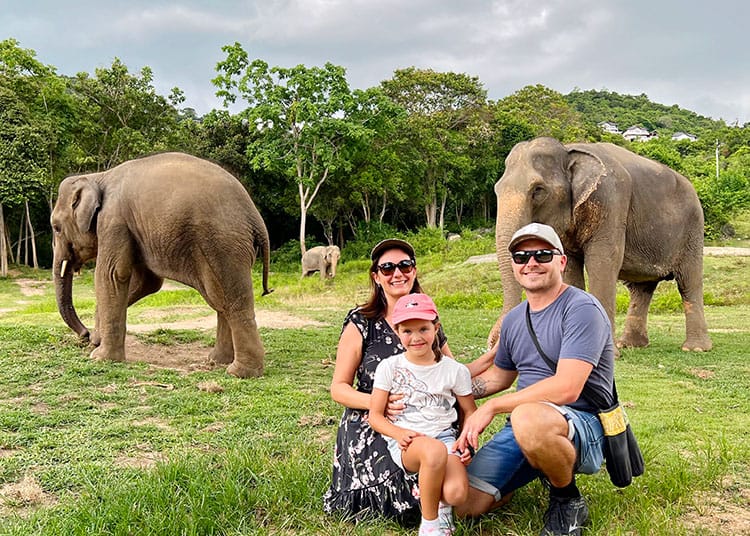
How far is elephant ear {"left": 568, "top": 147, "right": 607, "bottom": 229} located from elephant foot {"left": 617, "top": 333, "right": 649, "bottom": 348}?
9.01ft

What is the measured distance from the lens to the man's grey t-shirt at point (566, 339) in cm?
267

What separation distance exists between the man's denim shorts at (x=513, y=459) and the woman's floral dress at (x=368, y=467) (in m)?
0.31

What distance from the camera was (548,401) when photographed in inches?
105

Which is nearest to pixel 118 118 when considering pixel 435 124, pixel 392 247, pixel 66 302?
pixel 435 124

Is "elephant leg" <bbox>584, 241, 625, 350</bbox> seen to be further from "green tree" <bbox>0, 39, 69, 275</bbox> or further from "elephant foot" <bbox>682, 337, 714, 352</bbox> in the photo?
"green tree" <bbox>0, 39, 69, 275</bbox>

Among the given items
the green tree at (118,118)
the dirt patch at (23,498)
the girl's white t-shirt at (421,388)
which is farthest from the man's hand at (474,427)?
the green tree at (118,118)

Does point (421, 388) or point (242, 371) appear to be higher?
point (421, 388)

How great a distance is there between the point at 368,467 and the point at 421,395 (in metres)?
0.44

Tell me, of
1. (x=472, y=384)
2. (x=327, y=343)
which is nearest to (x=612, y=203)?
(x=327, y=343)

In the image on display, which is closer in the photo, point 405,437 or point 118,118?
point 405,437

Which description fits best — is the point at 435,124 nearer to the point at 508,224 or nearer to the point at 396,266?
the point at 508,224

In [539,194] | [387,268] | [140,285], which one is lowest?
[140,285]

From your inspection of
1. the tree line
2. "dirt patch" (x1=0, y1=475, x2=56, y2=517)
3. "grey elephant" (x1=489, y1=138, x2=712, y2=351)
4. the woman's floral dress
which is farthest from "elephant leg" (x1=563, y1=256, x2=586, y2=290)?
the tree line

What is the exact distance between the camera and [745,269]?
634 inches
